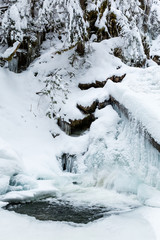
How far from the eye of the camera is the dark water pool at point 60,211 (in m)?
3.35

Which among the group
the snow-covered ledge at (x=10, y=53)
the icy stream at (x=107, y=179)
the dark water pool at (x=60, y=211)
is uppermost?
the snow-covered ledge at (x=10, y=53)

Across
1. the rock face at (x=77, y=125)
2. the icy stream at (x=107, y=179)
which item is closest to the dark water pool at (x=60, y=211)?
the icy stream at (x=107, y=179)

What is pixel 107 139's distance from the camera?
5848 millimetres

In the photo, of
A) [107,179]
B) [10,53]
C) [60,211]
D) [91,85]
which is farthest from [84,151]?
[10,53]

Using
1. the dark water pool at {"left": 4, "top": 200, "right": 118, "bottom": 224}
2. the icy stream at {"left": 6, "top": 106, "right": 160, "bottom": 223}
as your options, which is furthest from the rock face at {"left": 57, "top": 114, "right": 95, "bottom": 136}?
the dark water pool at {"left": 4, "top": 200, "right": 118, "bottom": 224}

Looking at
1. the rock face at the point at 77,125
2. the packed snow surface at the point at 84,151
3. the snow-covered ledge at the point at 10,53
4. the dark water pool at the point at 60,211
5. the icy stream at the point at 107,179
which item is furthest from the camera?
the snow-covered ledge at the point at 10,53

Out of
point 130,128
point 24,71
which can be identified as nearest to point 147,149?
point 130,128

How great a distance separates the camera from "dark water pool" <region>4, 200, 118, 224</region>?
3.35 meters

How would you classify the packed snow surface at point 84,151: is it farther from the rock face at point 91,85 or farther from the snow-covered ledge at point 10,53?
the snow-covered ledge at point 10,53

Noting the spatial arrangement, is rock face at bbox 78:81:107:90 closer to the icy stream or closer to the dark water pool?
the icy stream

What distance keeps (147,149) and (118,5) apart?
826 centimetres

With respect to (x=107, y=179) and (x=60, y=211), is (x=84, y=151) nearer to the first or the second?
(x=107, y=179)

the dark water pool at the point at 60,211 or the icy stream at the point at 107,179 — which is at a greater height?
the icy stream at the point at 107,179

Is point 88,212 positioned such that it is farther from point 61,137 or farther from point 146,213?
point 61,137
